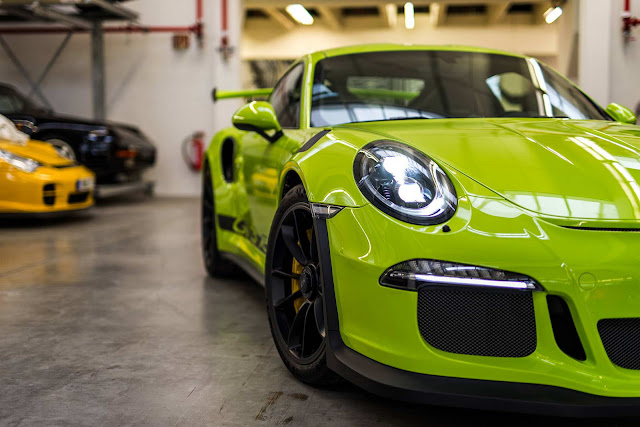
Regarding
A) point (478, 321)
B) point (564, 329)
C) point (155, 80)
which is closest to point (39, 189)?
point (155, 80)

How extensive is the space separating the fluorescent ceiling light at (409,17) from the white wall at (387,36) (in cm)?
19

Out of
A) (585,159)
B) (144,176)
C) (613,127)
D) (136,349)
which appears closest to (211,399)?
(136,349)

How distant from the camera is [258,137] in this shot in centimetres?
328

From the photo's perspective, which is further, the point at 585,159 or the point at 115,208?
the point at 115,208

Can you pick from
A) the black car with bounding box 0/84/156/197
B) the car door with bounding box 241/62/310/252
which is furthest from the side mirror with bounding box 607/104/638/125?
the black car with bounding box 0/84/156/197

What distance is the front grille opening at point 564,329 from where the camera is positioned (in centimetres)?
169

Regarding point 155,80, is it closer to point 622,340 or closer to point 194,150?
point 194,150

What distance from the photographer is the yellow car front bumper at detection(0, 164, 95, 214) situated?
6609 millimetres

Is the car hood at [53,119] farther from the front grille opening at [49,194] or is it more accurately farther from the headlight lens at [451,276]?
the headlight lens at [451,276]

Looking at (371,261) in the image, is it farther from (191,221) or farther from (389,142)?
(191,221)

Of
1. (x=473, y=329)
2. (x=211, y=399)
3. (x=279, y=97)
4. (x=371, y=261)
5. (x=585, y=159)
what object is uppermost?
(x=279, y=97)

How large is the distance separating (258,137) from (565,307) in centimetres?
186

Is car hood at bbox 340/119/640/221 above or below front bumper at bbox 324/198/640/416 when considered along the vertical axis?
above

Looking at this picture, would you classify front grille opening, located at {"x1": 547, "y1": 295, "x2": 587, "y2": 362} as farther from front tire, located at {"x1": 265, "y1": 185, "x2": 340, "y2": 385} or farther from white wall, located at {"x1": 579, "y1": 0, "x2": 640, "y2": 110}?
white wall, located at {"x1": 579, "y1": 0, "x2": 640, "y2": 110}
